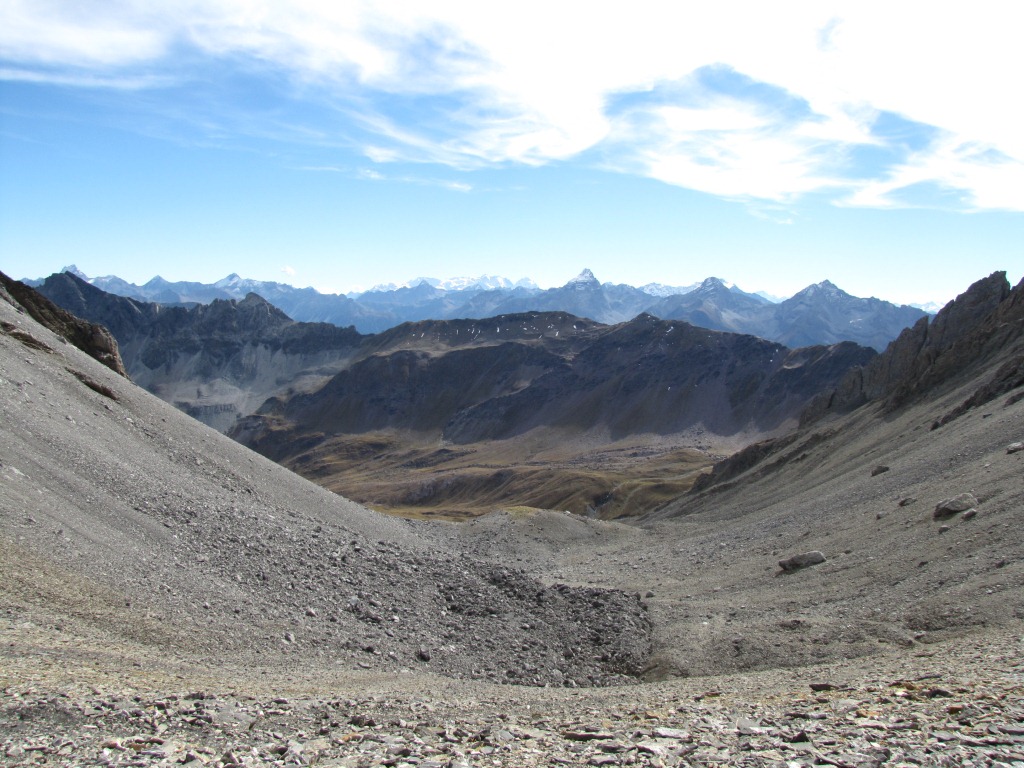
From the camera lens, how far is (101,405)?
1651 inches

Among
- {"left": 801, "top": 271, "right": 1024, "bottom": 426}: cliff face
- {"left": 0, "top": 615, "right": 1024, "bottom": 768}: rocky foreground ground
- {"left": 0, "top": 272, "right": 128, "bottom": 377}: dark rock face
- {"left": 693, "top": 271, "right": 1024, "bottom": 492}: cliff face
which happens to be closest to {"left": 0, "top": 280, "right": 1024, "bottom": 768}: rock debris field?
{"left": 0, "top": 615, "right": 1024, "bottom": 768}: rocky foreground ground

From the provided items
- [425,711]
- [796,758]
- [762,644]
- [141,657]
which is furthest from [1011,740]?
[141,657]

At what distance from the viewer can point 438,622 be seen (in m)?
30.4

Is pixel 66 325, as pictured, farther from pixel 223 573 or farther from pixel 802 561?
pixel 802 561

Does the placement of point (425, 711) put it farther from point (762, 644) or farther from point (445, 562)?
point (445, 562)

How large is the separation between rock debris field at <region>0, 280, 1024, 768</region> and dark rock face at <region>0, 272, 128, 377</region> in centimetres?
1089

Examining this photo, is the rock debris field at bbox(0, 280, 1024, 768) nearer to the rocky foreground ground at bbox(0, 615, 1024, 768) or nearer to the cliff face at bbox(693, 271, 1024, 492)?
the rocky foreground ground at bbox(0, 615, 1024, 768)

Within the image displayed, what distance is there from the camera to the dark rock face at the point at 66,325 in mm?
58656

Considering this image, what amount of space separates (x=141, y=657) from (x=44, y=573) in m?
5.48

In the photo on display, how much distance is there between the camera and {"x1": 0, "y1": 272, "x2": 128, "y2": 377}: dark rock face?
2309 inches

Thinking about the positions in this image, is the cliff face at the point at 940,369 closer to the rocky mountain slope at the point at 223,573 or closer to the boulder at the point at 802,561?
the boulder at the point at 802,561

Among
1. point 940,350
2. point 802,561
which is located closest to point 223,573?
point 802,561

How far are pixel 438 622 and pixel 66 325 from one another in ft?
154

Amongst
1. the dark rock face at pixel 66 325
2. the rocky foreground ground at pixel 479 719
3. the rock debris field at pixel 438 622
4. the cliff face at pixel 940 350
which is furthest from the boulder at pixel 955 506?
the dark rock face at pixel 66 325
